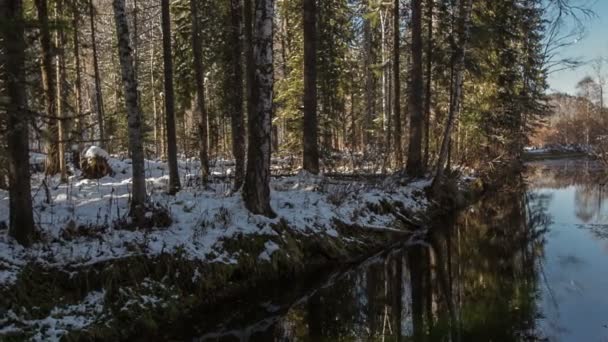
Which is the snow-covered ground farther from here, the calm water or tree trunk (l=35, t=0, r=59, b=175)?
the calm water

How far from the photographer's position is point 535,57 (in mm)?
26906

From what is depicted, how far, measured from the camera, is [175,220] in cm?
838

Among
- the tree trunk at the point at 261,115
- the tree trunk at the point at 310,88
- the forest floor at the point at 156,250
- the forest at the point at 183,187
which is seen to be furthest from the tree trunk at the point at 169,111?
the tree trunk at the point at 310,88

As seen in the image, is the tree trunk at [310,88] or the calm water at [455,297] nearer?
the calm water at [455,297]

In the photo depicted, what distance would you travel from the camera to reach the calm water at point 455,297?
6629 mm

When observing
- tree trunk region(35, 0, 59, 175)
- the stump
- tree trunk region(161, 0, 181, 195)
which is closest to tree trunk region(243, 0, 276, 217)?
tree trunk region(161, 0, 181, 195)

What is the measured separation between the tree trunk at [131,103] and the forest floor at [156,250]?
0.33 metres

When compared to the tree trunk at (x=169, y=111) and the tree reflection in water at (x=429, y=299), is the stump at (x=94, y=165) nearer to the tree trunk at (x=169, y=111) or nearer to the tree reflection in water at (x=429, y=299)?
the tree trunk at (x=169, y=111)

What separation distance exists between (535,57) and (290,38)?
14.2 meters

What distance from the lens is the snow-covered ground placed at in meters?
6.52

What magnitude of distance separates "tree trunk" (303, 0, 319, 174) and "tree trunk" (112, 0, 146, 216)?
6.21 m

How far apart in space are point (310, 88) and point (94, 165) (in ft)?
22.6

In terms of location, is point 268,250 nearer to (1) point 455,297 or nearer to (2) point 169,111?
(1) point 455,297

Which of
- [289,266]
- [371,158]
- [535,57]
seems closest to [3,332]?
[289,266]
